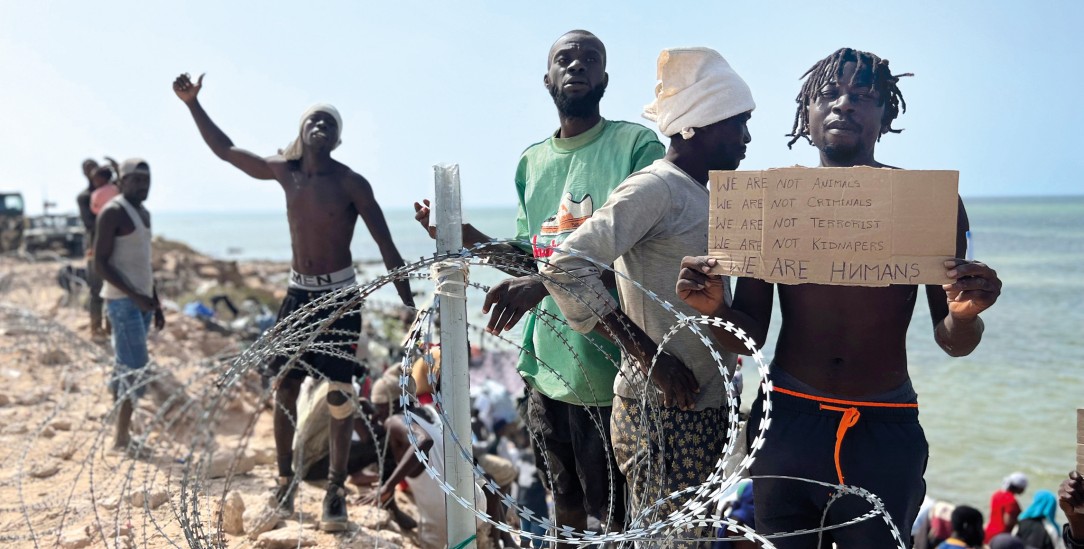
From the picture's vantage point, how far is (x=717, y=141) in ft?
9.25

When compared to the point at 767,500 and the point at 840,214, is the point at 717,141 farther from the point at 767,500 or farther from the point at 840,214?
the point at 767,500

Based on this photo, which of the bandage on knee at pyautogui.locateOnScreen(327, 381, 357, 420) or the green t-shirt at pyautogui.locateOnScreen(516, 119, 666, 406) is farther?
the bandage on knee at pyautogui.locateOnScreen(327, 381, 357, 420)

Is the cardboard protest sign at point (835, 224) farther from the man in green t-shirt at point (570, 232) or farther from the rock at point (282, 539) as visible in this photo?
the rock at point (282, 539)

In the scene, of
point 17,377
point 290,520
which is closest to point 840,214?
point 290,520

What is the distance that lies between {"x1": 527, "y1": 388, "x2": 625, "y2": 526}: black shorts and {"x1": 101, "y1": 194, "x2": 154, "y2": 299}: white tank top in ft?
A: 12.6

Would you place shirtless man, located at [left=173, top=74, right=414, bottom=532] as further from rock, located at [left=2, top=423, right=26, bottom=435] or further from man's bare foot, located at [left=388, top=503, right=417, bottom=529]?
rock, located at [left=2, top=423, right=26, bottom=435]

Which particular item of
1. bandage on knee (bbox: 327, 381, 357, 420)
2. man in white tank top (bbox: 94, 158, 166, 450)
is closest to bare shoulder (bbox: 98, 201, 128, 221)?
man in white tank top (bbox: 94, 158, 166, 450)

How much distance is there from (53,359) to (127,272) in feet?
15.6

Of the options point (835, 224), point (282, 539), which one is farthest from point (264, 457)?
point (835, 224)

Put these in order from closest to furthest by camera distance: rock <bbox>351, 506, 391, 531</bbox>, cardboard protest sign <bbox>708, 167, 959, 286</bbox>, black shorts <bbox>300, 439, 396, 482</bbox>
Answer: cardboard protest sign <bbox>708, 167, 959, 286</bbox>, rock <bbox>351, 506, 391, 531</bbox>, black shorts <bbox>300, 439, 396, 482</bbox>

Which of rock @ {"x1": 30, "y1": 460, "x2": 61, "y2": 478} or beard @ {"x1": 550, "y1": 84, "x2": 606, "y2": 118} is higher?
beard @ {"x1": 550, "y1": 84, "x2": 606, "y2": 118}

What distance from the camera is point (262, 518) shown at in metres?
4.55

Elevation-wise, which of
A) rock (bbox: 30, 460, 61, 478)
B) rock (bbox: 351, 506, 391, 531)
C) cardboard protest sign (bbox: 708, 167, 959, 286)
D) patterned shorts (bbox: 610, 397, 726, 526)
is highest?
cardboard protest sign (bbox: 708, 167, 959, 286)

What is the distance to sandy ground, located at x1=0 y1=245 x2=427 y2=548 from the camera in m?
3.30
